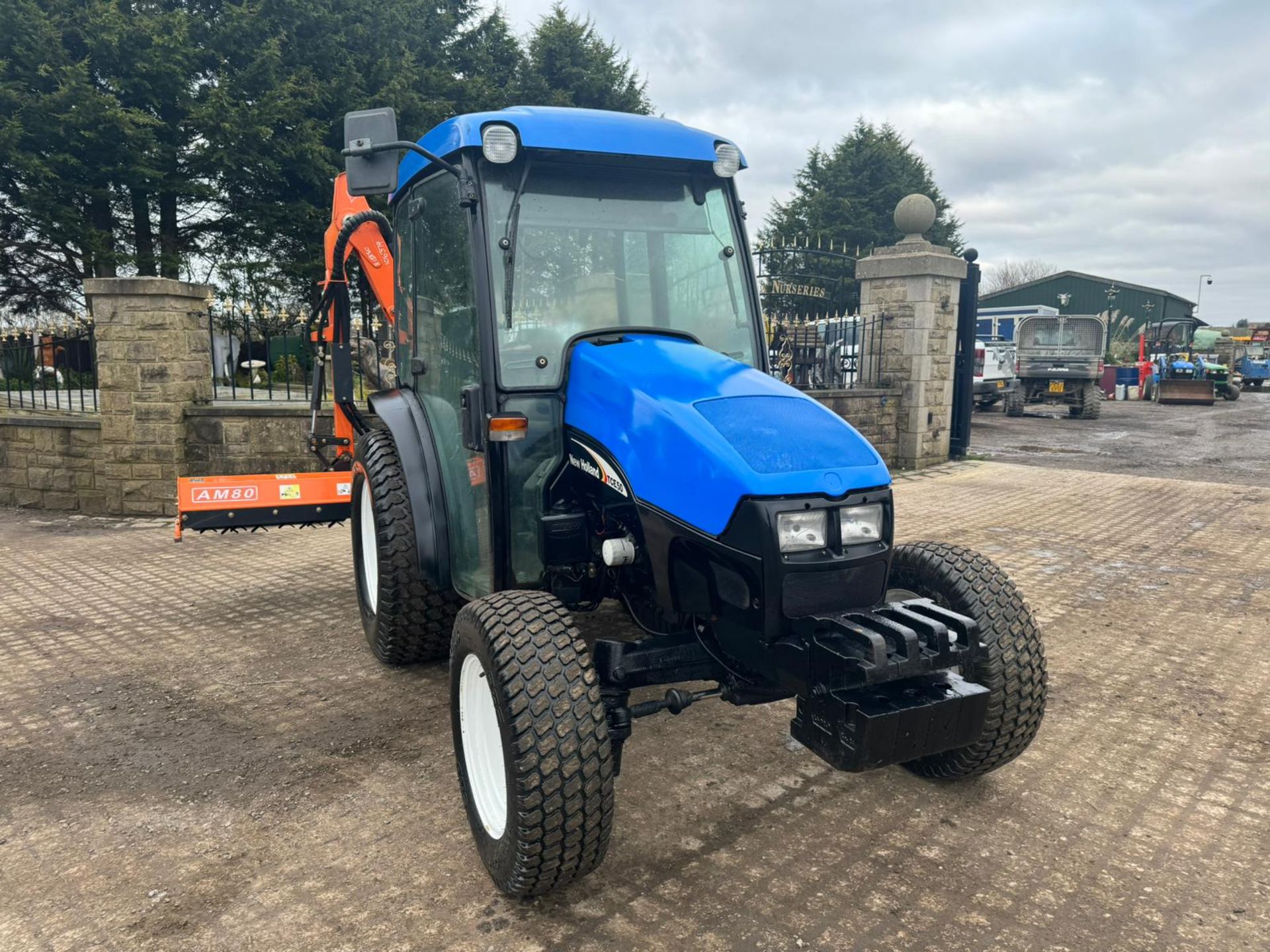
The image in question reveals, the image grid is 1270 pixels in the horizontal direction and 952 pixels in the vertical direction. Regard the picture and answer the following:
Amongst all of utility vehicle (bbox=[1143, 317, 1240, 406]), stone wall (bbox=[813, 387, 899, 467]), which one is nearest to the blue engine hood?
stone wall (bbox=[813, 387, 899, 467])

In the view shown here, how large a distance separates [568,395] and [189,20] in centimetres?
1804

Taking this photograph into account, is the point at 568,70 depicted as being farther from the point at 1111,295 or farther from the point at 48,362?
the point at 1111,295

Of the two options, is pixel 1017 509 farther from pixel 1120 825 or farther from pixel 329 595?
pixel 329 595

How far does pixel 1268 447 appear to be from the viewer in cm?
1431

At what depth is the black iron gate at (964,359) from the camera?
1123 centimetres

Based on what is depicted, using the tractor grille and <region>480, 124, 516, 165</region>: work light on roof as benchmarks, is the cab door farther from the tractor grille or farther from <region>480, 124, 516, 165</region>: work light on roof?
the tractor grille

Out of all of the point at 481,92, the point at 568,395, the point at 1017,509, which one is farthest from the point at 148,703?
the point at 481,92

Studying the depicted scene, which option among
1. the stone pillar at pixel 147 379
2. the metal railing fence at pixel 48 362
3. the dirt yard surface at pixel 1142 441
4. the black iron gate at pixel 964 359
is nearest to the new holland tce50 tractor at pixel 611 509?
the stone pillar at pixel 147 379

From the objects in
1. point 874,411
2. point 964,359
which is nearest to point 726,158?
point 874,411

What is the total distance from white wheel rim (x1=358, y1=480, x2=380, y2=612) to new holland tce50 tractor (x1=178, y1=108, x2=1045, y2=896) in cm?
21

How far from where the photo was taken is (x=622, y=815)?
297 cm

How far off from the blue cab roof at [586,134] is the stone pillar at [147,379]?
18.2 feet

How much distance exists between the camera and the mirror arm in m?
2.80

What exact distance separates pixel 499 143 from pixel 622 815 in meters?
2.40
